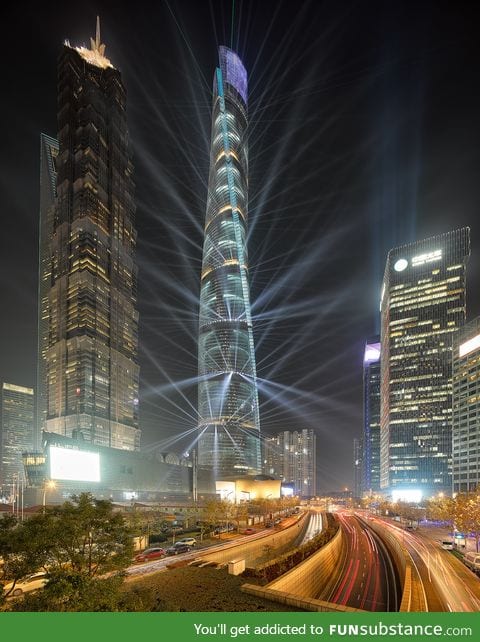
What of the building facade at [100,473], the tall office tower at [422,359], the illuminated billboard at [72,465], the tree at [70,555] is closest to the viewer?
the tree at [70,555]

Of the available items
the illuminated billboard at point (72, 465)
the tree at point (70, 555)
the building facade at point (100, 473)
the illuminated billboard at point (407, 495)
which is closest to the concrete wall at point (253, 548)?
the tree at point (70, 555)

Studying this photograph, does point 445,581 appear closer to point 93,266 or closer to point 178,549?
point 178,549

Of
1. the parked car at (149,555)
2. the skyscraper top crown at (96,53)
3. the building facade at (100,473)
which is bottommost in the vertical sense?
the building facade at (100,473)

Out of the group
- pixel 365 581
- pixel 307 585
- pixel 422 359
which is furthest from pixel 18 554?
pixel 422 359

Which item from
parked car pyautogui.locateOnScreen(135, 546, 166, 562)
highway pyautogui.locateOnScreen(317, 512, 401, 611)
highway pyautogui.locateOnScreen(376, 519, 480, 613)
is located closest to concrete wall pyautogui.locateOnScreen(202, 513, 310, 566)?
parked car pyautogui.locateOnScreen(135, 546, 166, 562)

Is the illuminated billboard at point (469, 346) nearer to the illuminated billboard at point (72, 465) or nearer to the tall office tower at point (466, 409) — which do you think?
the tall office tower at point (466, 409)

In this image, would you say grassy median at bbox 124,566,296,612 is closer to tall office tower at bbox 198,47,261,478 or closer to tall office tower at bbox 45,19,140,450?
tall office tower at bbox 45,19,140,450
